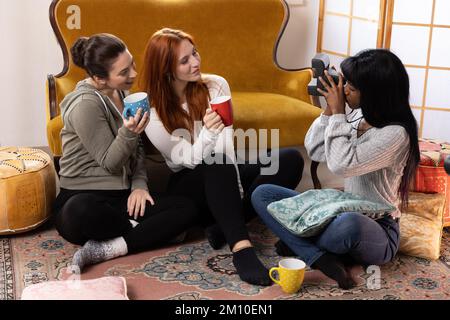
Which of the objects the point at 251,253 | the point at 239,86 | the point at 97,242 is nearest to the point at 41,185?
the point at 97,242

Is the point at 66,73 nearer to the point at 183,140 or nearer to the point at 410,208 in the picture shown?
the point at 183,140

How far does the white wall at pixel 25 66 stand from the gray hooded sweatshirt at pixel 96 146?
1180mm

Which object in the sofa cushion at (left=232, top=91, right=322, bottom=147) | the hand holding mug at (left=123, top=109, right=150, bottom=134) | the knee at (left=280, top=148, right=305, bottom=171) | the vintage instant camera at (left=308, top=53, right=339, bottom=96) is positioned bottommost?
the knee at (left=280, top=148, right=305, bottom=171)

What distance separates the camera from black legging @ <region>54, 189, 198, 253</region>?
2500 mm

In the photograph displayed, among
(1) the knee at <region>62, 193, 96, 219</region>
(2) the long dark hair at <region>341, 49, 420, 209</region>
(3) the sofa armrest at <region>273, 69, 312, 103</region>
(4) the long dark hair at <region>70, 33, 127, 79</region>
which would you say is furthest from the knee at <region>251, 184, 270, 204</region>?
(3) the sofa armrest at <region>273, 69, 312, 103</region>

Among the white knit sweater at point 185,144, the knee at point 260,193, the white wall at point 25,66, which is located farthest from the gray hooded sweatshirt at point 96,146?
the white wall at point 25,66

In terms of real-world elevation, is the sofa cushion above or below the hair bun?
below

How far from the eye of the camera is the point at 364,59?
2.31 metres

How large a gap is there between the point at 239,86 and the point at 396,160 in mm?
1534

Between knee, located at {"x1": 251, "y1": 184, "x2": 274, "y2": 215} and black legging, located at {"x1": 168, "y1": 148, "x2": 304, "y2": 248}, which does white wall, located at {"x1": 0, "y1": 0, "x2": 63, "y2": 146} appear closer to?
black legging, located at {"x1": 168, "y1": 148, "x2": 304, "y2": 248}

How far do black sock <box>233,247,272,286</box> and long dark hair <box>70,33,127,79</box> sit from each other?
0.82 metres

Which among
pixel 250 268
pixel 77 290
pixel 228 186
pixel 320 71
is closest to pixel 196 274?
pixel 250 268

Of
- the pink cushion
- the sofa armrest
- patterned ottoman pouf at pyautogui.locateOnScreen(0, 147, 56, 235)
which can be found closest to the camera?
the pink cushion

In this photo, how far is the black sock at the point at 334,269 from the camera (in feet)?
7.78
